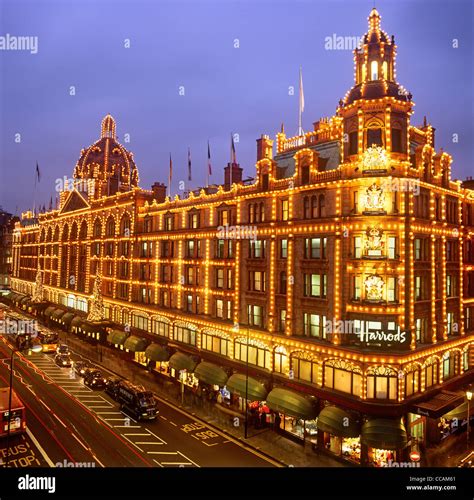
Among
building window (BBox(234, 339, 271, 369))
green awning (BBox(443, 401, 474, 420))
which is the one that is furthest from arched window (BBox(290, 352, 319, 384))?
green awning (BBox(443, 401, 474, 420))

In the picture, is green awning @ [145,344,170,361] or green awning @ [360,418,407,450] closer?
green awning @ [360,418,407,450]

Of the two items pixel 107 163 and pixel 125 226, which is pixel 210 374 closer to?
pixel 125 226

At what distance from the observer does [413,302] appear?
104 ft

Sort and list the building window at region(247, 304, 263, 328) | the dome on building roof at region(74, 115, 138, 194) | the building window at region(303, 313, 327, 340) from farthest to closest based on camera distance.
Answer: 1. the dome on building roof at region(74, 115, 138, 194)
2. the building window at region(247, 304, 263, 328)
3. the building window at region(303, 313, 327, 340)

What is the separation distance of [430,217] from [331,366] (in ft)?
49.4

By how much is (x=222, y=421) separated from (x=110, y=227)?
40.4 m

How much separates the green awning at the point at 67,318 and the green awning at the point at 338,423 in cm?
5414

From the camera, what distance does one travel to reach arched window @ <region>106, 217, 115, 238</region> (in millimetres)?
66144

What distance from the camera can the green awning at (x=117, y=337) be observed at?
5734 cm

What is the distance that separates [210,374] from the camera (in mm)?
41438

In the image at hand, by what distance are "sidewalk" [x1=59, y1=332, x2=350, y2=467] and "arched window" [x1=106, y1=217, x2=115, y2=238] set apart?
18.9 meters

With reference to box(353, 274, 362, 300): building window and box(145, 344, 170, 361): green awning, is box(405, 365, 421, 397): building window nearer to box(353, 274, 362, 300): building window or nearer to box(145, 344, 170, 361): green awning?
box(353, 274, 362, 300): building window

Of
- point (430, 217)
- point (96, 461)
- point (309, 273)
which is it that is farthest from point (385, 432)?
point (96, 461)

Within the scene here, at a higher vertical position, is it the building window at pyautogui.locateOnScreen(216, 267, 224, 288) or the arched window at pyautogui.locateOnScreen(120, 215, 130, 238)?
the arched window at pyautogui.locateOnScreen(120, 215, 130, 238)
